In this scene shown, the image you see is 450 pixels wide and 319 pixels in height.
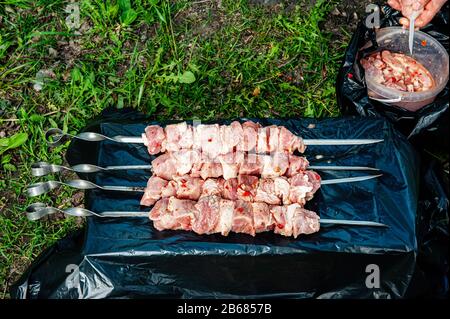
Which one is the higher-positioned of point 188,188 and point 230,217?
point 188,188

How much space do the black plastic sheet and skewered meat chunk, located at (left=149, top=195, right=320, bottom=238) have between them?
8 centimetres

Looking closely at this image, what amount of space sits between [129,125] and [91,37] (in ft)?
5.38

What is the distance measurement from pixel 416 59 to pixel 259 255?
2.70m

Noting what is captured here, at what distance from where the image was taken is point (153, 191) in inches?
129

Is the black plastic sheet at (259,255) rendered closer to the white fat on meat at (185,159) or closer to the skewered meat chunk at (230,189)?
the skewered meat chunk at (230,189)

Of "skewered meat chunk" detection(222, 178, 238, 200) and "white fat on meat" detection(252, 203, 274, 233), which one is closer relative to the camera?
"white fat on meat" detection(252, 203, 274, 233)

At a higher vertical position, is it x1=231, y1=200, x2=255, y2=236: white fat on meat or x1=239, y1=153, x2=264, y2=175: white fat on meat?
x1=239, y1=153, x2=264, y2=175: white fat on meat

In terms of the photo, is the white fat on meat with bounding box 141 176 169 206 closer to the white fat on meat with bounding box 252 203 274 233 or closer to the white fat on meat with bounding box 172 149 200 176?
the white fat on meat with bounding box 172 149 200 176

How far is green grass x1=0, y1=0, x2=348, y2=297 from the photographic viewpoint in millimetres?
4535

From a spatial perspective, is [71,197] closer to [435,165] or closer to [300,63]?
[300,63]

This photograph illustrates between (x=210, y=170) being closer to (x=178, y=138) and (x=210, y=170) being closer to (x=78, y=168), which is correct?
(x=178, y=138)

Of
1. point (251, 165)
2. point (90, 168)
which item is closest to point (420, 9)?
point (251, 165)

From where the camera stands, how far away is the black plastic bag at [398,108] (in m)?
3.81

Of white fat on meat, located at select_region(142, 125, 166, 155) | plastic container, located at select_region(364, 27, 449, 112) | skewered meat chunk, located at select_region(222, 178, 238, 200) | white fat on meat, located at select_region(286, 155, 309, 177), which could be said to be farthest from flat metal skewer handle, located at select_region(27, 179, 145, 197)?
plastic container, located at select_region(364, 27, 449, 112)
